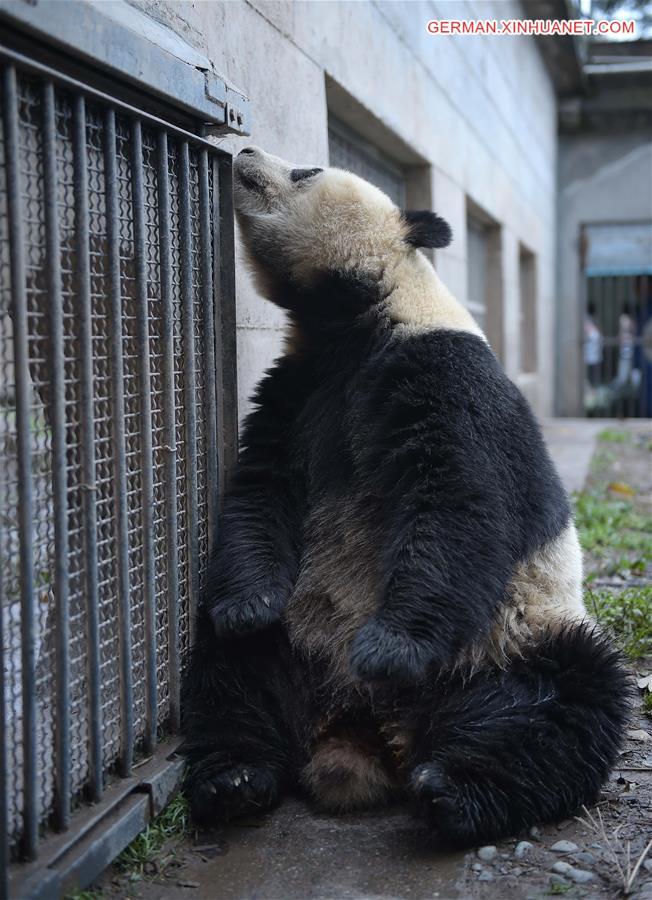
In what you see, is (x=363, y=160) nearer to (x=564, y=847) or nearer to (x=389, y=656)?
A: (x=389, y=656)

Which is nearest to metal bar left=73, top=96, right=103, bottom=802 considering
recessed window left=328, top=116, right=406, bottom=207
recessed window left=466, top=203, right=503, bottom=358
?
recessed window left=328, top=116, right=406, bottom=207

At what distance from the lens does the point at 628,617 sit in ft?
12.9

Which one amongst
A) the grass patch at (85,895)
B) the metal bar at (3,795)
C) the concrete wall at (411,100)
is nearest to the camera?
the metal bar at (3,795)

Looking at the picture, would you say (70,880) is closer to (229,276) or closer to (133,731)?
(133,731)

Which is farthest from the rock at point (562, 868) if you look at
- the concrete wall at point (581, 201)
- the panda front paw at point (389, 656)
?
the concrete wall at point (581, 201)

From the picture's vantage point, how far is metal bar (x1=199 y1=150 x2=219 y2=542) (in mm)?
2984

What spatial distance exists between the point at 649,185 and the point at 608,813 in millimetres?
12912

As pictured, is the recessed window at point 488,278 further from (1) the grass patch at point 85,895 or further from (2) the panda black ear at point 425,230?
(1) the grass patch at point 85,895

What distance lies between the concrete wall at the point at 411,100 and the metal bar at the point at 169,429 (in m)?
0.56

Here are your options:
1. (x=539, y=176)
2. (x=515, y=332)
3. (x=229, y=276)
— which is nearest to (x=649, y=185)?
(x=539, y=176)

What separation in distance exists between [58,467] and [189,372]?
78 cm

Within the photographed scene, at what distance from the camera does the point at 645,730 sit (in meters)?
3.15

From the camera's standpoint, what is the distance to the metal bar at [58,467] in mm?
2098

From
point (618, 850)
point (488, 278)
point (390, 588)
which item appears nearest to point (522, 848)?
point (618, 850)
